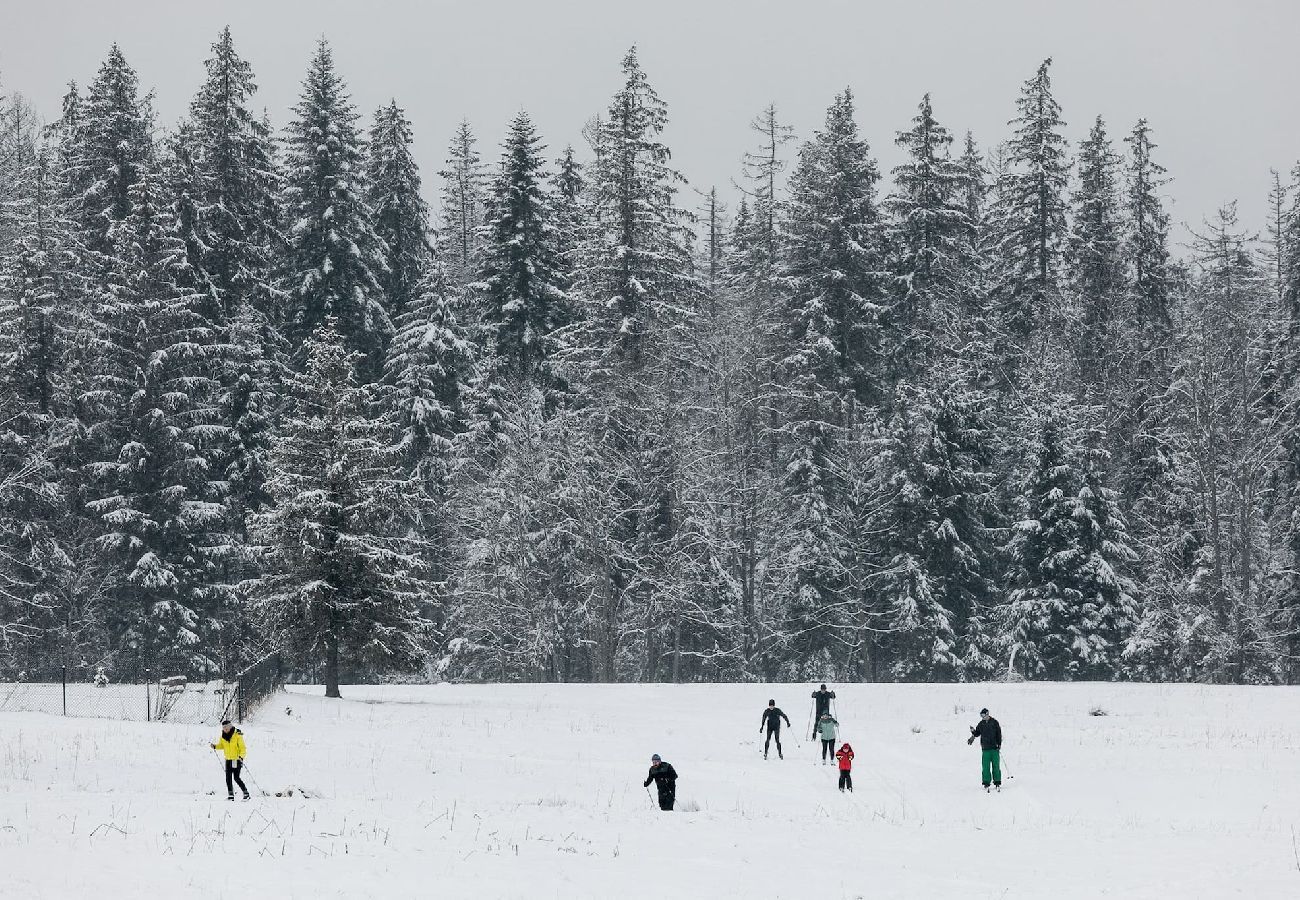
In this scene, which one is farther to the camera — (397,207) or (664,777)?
(397,207)

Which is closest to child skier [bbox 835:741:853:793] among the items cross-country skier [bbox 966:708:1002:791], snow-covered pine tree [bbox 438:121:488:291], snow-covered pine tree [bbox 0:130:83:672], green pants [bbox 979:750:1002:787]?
cross-country skier [bbox 966:708:1002:791]

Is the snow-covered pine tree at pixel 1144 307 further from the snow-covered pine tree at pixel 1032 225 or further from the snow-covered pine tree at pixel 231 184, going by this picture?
the snow-covered pine tree at pixel 231 184

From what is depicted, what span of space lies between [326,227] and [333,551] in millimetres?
23752

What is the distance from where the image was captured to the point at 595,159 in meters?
54.7

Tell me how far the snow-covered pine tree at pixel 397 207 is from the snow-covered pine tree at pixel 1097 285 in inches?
1153

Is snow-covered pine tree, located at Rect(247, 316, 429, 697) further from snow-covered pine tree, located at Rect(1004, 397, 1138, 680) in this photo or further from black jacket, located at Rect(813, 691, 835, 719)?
snow-covered pine tree, located at Rect(1004, 397, 1138, 680)

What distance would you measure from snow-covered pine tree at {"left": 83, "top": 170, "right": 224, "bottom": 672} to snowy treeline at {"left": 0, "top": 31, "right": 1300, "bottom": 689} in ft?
0.51

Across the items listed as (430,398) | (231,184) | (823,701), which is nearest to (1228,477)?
(823,701)

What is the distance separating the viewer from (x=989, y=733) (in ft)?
84.1

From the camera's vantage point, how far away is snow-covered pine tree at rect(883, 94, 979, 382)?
5850cm

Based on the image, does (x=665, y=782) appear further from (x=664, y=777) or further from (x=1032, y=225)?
(x=1032, y=225)

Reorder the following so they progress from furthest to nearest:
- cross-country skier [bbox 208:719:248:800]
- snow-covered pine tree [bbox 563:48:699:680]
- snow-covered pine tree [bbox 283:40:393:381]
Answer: snow-covered pine tree [bbox 283:40:393:381] < snow-covered pine tree [bbox 563:48:699:680] < cross-country skier [bbox 208:719:248:800]

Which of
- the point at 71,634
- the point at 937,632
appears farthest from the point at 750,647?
the point at 71,634

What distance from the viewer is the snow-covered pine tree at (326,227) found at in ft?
190
